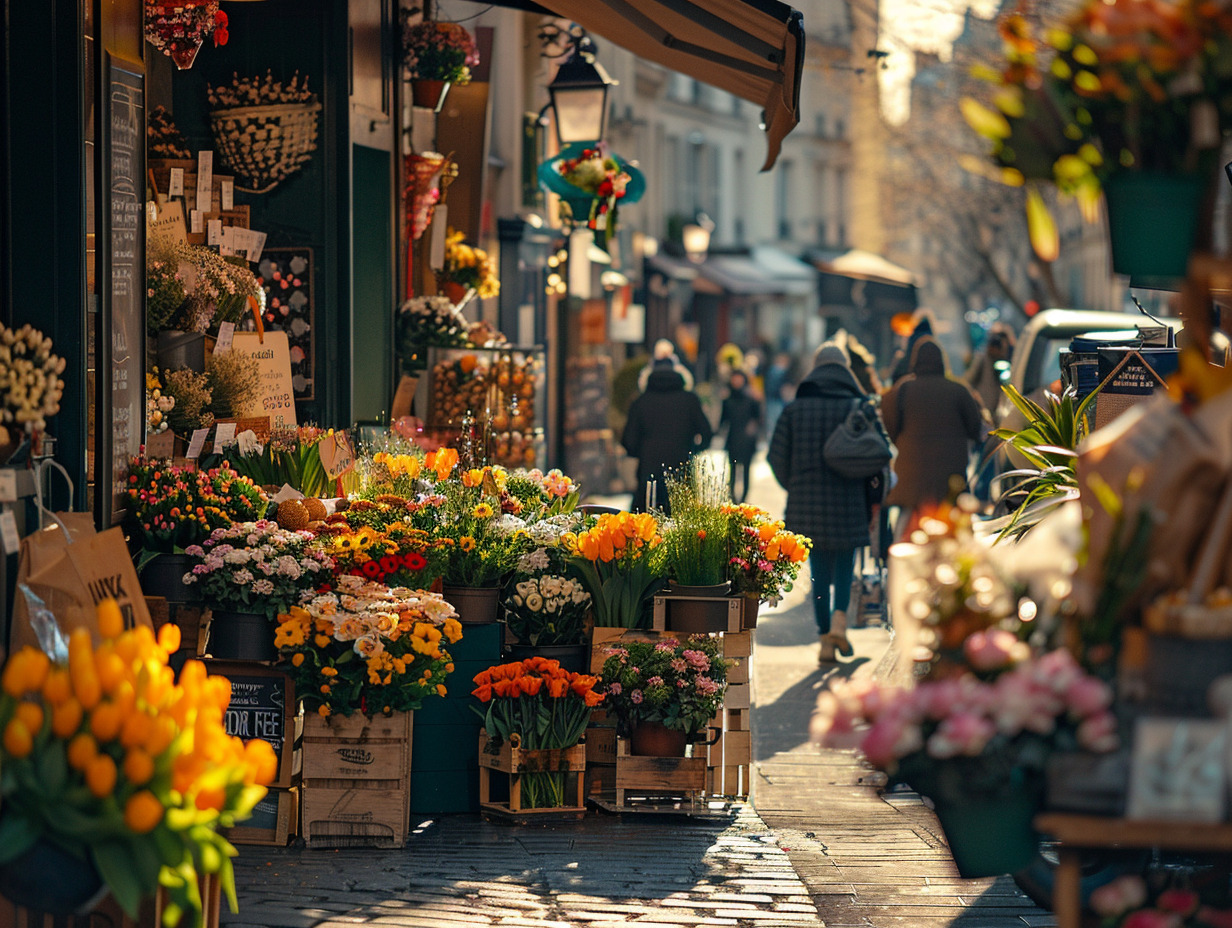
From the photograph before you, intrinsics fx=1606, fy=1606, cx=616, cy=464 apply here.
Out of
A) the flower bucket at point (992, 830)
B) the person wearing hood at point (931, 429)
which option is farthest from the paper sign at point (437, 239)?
the flower bucket at point (992, 830)

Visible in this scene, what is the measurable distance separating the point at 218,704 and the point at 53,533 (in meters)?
1.29

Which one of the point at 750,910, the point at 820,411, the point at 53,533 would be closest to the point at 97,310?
the point at 53,533

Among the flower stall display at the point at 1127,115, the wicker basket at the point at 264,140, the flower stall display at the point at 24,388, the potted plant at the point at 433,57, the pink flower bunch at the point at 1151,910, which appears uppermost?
the potted plant at the point at 433,57

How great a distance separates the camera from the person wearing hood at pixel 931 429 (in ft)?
36.8

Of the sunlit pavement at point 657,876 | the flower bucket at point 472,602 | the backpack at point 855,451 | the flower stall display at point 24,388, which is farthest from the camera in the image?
the backpack at point 855,451

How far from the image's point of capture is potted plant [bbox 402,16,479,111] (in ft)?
31.9

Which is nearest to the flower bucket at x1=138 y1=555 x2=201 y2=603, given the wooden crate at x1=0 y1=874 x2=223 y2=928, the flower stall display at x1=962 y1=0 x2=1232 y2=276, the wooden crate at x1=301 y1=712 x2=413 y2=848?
the wooden crate at x1=301 y1=712 x2=413 y2=848

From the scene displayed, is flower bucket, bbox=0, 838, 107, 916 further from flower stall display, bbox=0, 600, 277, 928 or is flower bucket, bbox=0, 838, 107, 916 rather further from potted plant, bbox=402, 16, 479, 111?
potted plant, bbox=402, 16, 479, 111

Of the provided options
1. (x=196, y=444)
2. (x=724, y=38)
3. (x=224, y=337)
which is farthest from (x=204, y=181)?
(x=724, y=38)

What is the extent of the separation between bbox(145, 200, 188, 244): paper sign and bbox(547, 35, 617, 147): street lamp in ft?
14.9

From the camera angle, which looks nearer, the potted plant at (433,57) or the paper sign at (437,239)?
the potted plant at (433,57)

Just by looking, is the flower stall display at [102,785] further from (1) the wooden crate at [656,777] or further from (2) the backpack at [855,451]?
(2) the backpack at [855,451]

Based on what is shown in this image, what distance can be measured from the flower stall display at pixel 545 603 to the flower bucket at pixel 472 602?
113mm

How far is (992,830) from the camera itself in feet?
10.2
